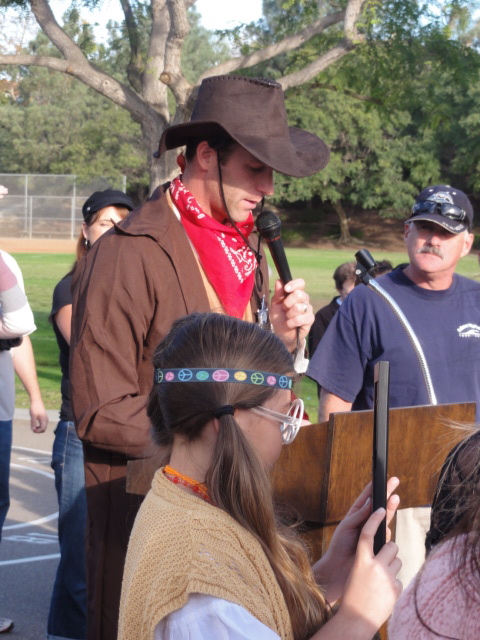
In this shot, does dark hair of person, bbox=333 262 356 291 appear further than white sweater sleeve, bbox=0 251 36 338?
Yes

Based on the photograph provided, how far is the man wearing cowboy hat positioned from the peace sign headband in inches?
24.5

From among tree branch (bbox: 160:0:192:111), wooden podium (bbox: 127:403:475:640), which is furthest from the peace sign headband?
tree branch (bbox: 160:0:192:111)

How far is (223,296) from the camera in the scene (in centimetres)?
305

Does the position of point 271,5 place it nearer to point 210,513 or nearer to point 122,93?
point 122,93

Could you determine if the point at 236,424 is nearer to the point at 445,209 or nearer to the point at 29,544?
the point at 445,209

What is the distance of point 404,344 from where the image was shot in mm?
4176

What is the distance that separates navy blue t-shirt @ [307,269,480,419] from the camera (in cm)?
412

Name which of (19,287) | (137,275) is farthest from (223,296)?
(19,287)

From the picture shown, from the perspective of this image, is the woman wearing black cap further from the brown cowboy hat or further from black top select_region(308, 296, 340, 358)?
black top select_region(308, 296, 340, 358)

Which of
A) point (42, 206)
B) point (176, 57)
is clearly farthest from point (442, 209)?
point (42, 206)

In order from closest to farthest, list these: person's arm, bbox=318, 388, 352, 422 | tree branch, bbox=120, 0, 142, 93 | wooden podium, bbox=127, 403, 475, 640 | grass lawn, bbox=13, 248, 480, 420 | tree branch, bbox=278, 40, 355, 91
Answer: wooden podium, bbox=127, 403, 475, 640 → person's arm, bbox=318, 388, 352, 422 → grass lawn, bbox=13, 248, 480, 420 → tree branch, bbox=278, 40, 355, 91 → tree branch, bbox=120, 0, 142, 93

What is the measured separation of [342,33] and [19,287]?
1039 centimetres

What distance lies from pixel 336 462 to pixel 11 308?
2.98 metres

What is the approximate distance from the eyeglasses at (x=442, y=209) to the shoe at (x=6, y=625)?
3.15 metres
